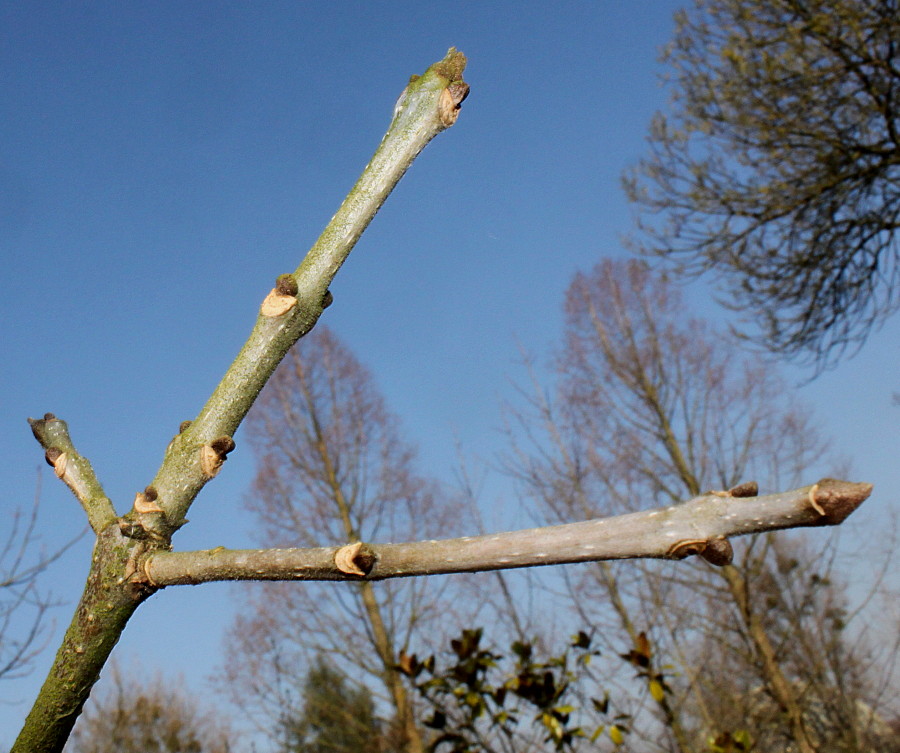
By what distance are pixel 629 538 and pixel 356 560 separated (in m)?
0.27

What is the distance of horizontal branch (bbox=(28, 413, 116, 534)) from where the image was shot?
92 centimetres

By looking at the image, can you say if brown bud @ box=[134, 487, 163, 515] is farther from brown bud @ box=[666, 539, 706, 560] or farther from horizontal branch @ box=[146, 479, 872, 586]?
brown bud @ box=[666, 539, 706, 560]

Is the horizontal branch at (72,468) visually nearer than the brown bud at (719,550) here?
No

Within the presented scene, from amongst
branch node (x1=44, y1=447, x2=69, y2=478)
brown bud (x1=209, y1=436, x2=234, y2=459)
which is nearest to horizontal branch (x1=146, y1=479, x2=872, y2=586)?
brown bud (x1=209, y1=436, x2=234, y2=459)

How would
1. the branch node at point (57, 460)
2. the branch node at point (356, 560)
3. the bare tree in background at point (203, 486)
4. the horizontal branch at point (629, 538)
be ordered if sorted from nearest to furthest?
the horizontal branch at point (629, 538) < the branch node at point (356, 560) < the bare tree in background at point (203, 486) < the branch node at point (57, 460)

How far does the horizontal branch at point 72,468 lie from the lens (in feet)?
3.03

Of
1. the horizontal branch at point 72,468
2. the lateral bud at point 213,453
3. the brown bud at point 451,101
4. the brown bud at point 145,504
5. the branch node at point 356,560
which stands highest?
the brown bud at point 451,101

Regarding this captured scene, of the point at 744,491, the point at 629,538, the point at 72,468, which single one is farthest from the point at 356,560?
the point at 72,468

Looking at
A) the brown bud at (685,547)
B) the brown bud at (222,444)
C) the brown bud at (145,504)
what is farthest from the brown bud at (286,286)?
the brown bud at (685,547)

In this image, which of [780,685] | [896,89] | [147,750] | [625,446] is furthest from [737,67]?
[147,750]

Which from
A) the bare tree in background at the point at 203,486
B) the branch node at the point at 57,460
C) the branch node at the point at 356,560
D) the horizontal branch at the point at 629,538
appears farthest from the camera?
the branch node at the point at 57,460

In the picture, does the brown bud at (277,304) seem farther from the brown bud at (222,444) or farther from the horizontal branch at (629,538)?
the horizontal branch at (629,538)

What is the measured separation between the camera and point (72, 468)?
990 millimetres

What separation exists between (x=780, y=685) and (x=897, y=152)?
4.29 metres
